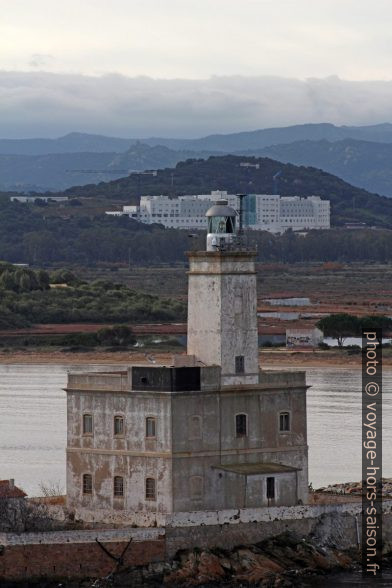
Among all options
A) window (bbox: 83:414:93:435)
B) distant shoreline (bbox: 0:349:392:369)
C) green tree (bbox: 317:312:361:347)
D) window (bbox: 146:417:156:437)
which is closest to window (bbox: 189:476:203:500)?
window (bbox: 146:417:156:437)

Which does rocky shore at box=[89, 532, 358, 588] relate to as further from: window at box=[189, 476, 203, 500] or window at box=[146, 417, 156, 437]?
window at box=[146, 417, 156, 437]

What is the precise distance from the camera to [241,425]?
3603cm

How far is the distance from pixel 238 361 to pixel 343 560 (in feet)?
13.8

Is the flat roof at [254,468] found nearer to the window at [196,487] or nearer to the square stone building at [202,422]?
the square stone building at [202,422]

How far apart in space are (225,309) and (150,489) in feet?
12.0

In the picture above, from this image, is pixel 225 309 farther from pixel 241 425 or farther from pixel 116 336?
pixel 116 336

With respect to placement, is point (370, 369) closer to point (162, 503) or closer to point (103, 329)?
point (162, 503)

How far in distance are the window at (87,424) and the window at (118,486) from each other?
1097 millimetres

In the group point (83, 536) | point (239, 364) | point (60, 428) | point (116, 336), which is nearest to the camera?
point (83, 536)

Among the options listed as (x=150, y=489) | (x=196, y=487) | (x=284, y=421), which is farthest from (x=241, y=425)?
(x=150, y=489)

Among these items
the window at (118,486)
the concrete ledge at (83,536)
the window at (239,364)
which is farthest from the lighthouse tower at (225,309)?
the concrete ledge at (83,536)

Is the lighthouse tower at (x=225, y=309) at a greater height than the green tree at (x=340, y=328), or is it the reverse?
the lighthouse tower at (x=225, y=309)

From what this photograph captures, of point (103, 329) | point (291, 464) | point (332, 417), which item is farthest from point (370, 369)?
point (103, 329)

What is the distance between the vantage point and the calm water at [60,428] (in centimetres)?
4428
